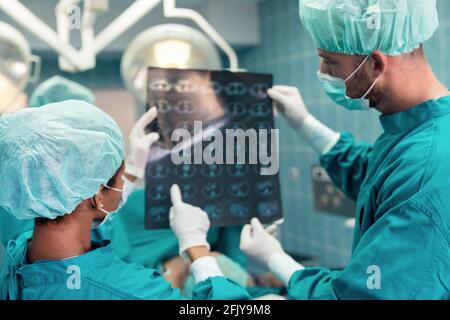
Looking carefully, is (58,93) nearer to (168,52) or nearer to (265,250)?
(168,52)

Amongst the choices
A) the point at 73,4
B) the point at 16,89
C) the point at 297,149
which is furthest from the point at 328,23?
the point at 297,149

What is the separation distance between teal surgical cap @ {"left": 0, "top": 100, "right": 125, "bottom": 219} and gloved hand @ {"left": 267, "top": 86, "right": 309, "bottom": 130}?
672 mm

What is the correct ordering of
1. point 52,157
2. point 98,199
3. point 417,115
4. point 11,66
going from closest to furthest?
point 52,157, point 98,199, point 417,115, point 11,66

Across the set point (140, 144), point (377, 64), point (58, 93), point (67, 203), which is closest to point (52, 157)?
point (67, 203)

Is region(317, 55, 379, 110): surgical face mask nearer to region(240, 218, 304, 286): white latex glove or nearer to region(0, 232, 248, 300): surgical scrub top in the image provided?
region(240, 218, 304, 286): white latex glove

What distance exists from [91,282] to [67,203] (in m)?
0.16

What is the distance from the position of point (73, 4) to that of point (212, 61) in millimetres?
431

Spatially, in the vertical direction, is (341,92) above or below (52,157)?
above

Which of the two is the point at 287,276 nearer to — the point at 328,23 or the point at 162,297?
the point at 162,297

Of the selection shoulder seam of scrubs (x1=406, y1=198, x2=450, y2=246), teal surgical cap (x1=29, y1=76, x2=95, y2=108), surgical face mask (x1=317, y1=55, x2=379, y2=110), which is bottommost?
shoulder seam of scrubs (x1=406, y1=198, x2=450, y2=246)

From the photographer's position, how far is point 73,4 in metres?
1.36

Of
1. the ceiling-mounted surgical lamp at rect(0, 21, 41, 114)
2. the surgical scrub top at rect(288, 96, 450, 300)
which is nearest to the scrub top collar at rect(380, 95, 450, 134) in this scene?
the surgical scrub top at rect(288, 96, 450, 300)

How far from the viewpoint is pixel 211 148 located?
4.52 feet

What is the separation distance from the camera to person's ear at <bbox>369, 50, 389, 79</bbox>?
116 cm
